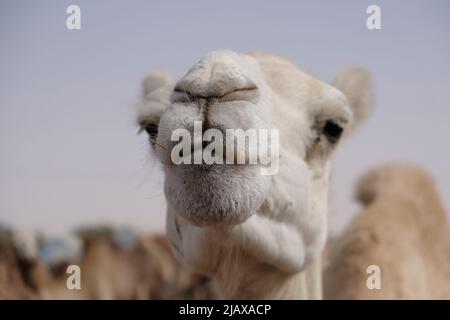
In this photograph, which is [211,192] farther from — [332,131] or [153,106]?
[332,131]

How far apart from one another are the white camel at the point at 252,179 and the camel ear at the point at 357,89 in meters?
0.51

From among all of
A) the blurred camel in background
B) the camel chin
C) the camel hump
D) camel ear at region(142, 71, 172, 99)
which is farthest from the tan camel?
the camel chin

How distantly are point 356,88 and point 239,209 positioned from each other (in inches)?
66.9

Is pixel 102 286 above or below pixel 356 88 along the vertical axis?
below

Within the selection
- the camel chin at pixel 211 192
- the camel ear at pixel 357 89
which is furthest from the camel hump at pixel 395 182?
the camel chin at pixel 211 192

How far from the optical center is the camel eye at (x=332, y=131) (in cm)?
310

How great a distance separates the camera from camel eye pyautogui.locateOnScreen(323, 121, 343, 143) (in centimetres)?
310

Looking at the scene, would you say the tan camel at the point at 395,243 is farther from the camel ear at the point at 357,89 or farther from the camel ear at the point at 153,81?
the camel ear at the point at 153,81

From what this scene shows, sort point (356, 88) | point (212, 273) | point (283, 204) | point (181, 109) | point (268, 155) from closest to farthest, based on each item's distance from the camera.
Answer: point (181, 109), point (268, 155), point (283, 204), point (212, 273), point (356, 88)

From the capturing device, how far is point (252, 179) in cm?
232

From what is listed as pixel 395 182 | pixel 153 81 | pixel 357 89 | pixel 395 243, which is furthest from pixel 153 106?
pixel 395 182
